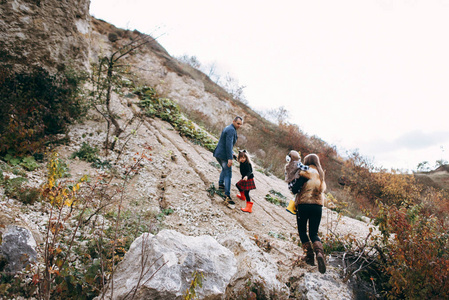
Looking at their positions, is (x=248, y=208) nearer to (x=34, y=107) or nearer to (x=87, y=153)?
(x=87, y=153)

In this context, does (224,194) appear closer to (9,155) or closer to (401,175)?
(9,155)

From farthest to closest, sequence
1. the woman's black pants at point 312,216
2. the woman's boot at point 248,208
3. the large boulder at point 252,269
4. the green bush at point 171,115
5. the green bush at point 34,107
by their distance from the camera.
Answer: the green bush at point 171,115
the woman's boot at point 248,208
the green bush at point 34,107
the woman's black pants at point 312,216
the large boulder at point 252,269

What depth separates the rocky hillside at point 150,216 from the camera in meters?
2.43

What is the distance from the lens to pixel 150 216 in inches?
156

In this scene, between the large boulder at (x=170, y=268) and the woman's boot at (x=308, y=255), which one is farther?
the woman's boot at (x=308, y=255)

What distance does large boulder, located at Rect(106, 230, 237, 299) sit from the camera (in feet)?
7.10

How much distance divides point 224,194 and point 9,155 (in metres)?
4.59

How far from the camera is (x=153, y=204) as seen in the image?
4609mm

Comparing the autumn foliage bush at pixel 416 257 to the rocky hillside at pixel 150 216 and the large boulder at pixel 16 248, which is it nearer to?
the rocky hillside at pixel 150 216

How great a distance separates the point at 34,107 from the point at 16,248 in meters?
4.02

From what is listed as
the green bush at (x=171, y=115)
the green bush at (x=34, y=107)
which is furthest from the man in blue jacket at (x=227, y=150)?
the green bush at (x=34, y=107)

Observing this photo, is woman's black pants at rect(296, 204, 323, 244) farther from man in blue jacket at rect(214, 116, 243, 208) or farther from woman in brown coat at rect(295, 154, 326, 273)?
man in blue jacket at rect(214, 116, 243, 208)

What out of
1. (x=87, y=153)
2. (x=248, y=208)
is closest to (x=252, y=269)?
(x=248, y=208)

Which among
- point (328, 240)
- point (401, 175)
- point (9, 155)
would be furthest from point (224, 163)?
point (401, 175)
